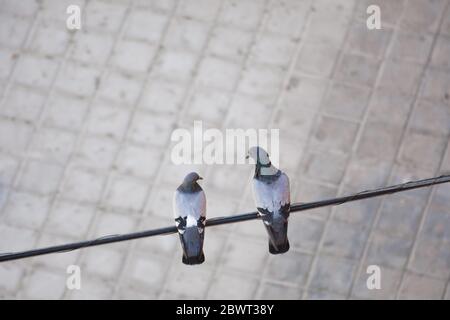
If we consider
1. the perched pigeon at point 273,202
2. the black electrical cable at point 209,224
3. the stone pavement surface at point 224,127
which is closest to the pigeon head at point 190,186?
the perched pigeon at point 273,202

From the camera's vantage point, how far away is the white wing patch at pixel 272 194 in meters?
3.42

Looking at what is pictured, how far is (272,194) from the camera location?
3.47 metres

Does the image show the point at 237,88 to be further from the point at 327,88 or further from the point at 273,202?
the point at 273,202

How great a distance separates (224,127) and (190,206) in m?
2.04

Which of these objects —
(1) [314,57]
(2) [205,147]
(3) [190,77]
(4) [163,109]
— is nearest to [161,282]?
(2) [205,147]

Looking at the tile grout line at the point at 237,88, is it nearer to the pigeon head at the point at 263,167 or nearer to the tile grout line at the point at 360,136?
the tile grout line at the point at 360,136

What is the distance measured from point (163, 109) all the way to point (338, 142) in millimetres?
1998

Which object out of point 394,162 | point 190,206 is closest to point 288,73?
point 394,162

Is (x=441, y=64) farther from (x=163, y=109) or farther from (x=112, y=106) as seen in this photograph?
(x=112, y=106)

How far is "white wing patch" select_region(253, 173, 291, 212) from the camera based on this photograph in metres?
3.42

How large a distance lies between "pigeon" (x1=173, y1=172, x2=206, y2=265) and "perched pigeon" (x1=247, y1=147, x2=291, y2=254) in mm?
421

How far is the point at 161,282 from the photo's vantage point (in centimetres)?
530

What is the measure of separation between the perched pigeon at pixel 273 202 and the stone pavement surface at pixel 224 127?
1.71m

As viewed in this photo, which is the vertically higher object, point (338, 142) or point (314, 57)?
point (314, 57)
